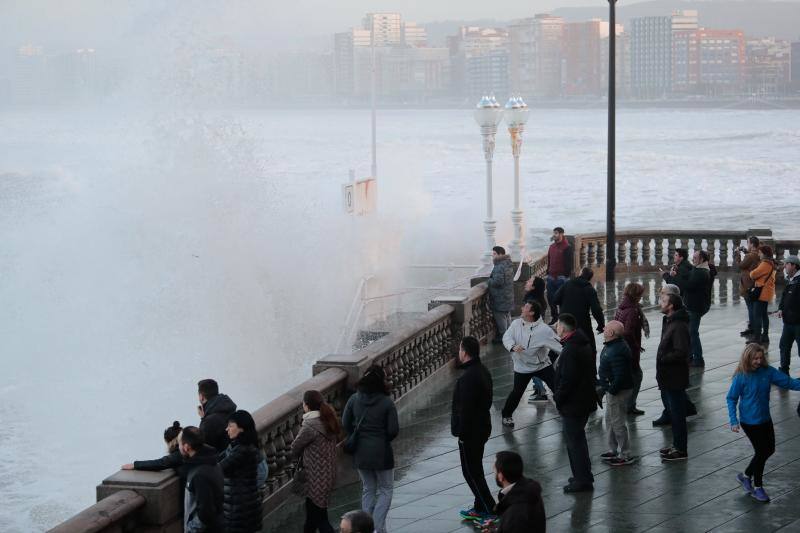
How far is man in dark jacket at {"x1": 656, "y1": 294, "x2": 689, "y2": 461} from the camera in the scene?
1031 centimetres

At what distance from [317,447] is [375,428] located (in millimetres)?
415

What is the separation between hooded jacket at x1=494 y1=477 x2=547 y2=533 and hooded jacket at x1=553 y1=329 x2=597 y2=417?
3.48 metres

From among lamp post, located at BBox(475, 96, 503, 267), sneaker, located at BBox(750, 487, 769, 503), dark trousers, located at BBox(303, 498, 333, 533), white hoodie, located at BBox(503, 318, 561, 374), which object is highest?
lamp post, located at BBox(475, 96, 503, 267)

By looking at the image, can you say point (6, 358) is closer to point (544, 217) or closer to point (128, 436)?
point (128, 436)

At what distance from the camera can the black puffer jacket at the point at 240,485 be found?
7.50m

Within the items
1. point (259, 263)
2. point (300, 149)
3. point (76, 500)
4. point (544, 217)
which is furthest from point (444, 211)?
point (300, 149)

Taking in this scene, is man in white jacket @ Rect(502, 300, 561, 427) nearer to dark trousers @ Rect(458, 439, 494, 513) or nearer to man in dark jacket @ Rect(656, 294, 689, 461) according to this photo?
man in dark jacket @ Rect(656, 294, 689, 461)

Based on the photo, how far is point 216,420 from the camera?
7770mm

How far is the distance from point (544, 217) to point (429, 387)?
3110 inches

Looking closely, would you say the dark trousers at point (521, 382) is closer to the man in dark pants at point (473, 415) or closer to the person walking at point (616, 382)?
the person walking at point (616, 382)

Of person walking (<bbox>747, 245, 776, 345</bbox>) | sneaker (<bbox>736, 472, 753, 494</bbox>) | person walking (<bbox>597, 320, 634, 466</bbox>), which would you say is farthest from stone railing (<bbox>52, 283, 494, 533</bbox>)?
person walking (<bbox>747, 245, 776, 345</bbox>)

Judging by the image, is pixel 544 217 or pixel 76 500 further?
→ pixel 544 217

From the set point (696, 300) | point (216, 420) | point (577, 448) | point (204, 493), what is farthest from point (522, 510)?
point (696, 300)

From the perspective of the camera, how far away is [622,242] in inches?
971
